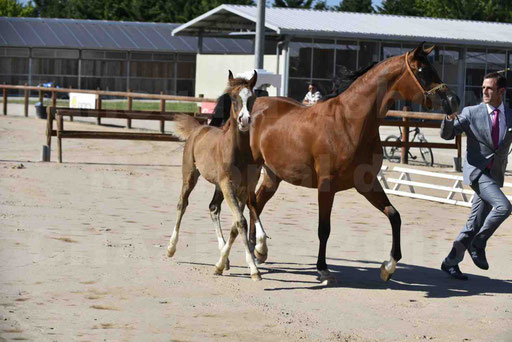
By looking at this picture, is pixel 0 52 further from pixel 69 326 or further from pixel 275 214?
pixel 69 326

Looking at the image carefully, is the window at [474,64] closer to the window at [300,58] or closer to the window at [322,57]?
the window at [322,57]

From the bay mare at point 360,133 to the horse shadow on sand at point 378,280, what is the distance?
21 cm

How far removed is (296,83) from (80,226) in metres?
30.4

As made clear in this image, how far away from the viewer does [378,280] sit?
28.5ft

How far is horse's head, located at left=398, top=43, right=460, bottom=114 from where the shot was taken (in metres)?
8.23

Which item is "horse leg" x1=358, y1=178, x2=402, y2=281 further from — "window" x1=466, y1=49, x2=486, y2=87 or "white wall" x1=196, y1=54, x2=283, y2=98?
"window" x1=466, y1=49, x2=486, y2=87

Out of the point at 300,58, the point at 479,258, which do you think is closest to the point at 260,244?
the point at 479,258

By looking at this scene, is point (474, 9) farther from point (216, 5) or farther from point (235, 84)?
point (235, 84)

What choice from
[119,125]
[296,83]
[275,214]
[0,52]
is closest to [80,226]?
[275,214]

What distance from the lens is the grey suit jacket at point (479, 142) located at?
8602 millimetres

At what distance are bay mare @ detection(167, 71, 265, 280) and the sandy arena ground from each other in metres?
0.38

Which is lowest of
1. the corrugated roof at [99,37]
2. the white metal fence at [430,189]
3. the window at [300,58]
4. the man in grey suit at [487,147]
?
the white metal fence at [430,189]

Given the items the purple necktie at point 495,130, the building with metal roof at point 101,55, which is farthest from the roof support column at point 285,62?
the purple necktie at point 495,130

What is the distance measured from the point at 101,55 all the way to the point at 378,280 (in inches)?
1983
